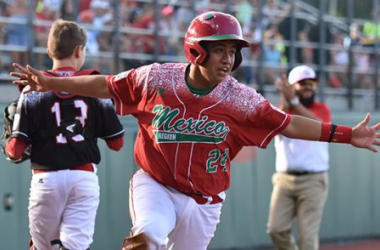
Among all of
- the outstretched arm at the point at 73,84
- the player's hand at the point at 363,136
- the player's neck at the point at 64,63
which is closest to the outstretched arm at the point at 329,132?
the player's hand at the point at 363,136

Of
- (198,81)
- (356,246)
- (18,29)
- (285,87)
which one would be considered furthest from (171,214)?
(356,246)

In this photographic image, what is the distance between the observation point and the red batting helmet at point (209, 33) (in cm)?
626

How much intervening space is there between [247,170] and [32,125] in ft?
20.8

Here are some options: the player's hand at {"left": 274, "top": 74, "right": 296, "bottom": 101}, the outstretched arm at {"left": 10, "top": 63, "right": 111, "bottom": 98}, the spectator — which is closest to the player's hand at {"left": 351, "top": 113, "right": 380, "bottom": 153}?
the outstretched arm at {"left": 10, "top": 63, "right": 111, "bottom": 98}

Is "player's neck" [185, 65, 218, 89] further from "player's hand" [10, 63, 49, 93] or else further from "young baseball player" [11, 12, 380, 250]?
"player's hand" [10, 63, 49, 93]

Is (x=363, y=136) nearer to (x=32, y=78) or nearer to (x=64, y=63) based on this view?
(x=32, y=78)

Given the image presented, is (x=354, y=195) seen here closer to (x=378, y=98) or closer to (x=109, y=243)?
(x=378, y=98)

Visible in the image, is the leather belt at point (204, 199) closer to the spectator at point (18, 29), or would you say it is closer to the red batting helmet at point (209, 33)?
the red batting helmet at point (209, 33)

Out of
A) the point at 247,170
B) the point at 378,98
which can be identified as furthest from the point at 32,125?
the point at 378,98

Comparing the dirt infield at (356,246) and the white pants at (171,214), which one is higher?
the white pants at (171,214)

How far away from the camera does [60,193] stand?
7266mm

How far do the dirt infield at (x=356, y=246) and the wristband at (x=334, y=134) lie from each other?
296 inches

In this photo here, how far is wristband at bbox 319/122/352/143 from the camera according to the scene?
255 inches

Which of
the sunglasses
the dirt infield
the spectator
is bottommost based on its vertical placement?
the dirt infield
